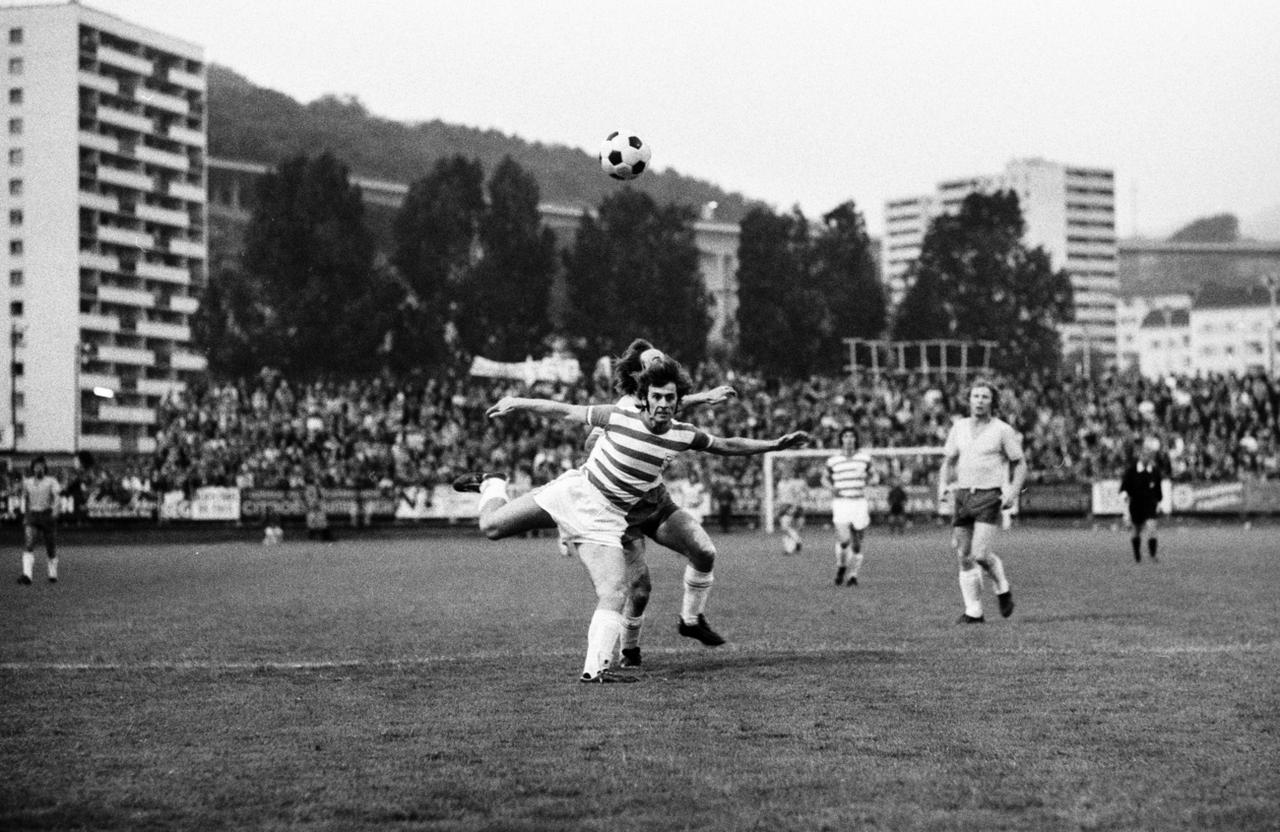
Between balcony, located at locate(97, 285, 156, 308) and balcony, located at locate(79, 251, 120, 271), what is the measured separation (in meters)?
1.40

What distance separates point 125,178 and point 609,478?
3686 inches

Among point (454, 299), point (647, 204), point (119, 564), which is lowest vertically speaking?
point (119, 564)

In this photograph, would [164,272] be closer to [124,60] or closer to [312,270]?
[124,60]

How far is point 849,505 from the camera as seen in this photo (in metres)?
25.7

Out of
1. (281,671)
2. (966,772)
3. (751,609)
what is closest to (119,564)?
(751,609)

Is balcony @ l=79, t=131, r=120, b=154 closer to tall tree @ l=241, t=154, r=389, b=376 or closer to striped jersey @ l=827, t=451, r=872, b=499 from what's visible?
tall tree @ l=241, t=154, r=389, b=376

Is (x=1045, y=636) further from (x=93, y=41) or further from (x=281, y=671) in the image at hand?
(x=93, y=41)

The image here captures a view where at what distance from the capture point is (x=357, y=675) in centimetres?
1220

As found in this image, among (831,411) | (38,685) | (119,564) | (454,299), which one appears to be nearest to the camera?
(38,685)

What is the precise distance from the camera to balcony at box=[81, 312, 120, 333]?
9646 cm

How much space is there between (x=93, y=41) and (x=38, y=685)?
90.6 metres

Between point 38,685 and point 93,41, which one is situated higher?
point 93,41

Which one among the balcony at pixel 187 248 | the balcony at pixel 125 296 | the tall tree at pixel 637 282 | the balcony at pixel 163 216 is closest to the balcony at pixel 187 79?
the balcony at pixel 163 216

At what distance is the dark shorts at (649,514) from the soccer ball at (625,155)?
4.06m
